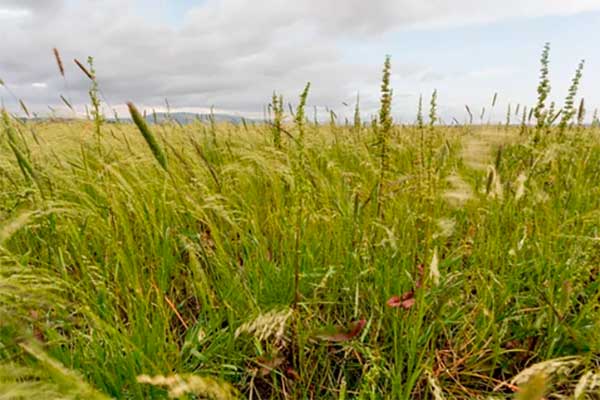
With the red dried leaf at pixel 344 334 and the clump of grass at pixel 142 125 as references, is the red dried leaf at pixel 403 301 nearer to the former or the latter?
the red dried leaf at pixel 344 334

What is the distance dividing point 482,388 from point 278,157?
49.9 inches

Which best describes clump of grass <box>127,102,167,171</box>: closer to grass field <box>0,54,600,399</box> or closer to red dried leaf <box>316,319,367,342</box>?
grass field <box>0,54,600,399</box>

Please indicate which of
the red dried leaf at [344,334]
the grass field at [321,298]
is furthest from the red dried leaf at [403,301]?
the red dried leaf at [344,334]

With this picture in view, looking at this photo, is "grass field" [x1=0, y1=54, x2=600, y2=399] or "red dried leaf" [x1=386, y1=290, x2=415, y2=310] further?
"red dried leaf" [x1=386, y1=290, x2=415, y2=310]

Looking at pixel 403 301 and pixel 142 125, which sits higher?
pixel 142 125

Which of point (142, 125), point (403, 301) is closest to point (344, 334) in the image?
point (403, 301)

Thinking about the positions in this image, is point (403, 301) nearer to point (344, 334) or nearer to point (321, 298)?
point (344, 334)

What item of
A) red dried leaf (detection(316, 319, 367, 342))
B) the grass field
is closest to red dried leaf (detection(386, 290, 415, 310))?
the grass field

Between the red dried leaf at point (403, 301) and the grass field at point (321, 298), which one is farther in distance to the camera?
the red dried leaf at point (403, 301)

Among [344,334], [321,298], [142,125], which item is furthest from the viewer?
[321,298]

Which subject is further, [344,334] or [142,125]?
[344,334]

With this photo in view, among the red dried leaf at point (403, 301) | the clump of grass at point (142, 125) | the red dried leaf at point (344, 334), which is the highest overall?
the clump of grass at point (142, 125)

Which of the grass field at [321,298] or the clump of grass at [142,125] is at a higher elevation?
the clump of grass at [142,125]

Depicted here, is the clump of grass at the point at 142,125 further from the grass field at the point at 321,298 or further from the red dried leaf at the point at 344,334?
the red dried leaf at the point at 344,334
